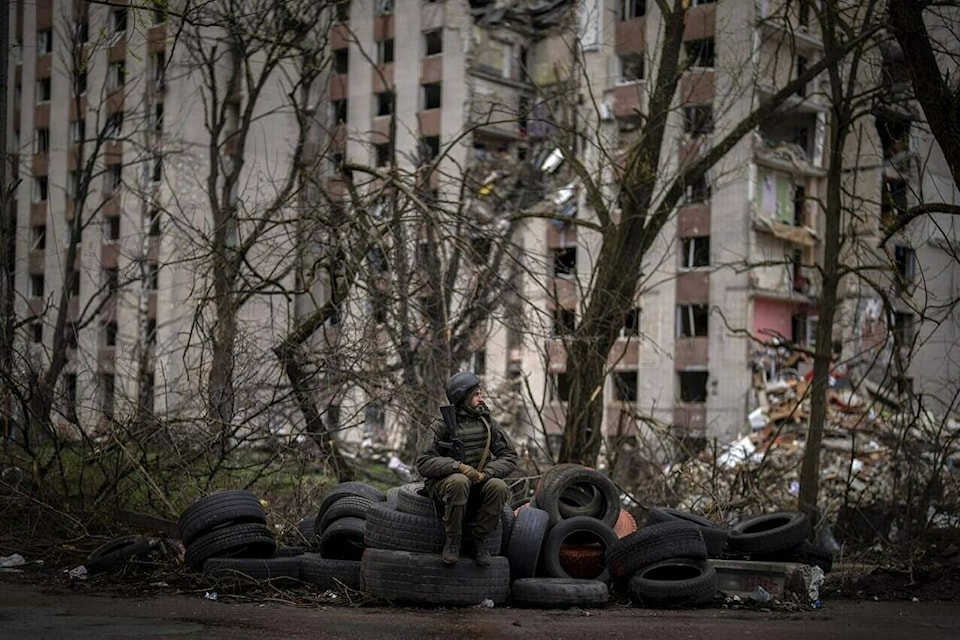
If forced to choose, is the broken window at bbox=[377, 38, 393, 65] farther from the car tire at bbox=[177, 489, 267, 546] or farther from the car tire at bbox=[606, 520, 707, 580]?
the car tire at bbox=[606, 520, 707, 580]

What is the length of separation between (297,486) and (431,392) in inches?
97.5

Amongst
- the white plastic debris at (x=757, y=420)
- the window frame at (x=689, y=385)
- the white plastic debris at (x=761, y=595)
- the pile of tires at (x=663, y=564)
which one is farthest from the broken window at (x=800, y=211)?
the pile of tires at (x=663, y=564)

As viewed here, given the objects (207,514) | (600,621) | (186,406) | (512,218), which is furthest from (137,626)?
(512,218)

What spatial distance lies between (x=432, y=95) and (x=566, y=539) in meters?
33.7

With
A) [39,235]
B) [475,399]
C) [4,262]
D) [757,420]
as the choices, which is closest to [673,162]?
[757,420]

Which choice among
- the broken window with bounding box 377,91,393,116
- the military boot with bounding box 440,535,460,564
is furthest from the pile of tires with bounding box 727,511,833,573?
the broken window with bounding box 377,91,393,116

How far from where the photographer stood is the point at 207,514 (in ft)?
33.8

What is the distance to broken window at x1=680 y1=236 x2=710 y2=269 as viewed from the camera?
3884 centimetres

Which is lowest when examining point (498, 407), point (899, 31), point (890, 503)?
point (890, 503)

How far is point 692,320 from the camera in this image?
3831cm

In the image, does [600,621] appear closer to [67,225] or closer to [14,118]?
[14,118]

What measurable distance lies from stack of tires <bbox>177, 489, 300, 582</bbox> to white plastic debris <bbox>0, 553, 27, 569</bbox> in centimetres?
228

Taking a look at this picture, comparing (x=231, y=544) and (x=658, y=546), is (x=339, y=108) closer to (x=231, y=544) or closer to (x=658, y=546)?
(x=231, y=544)

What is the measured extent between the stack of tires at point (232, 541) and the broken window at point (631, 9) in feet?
106
